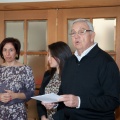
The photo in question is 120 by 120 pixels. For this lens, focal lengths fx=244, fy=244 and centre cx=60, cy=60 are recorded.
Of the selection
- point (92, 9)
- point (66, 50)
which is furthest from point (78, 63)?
point (92, 9)

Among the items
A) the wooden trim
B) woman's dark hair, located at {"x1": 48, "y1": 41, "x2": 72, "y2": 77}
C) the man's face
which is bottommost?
woman's dark hair, located at {"x1": 48, "y1": 41, "x2": 72, "y2": 77}

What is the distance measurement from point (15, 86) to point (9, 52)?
12.7 inches

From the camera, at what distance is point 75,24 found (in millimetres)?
1650

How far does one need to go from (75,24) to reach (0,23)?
148 cm

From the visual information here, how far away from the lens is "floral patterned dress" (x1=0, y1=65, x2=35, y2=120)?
2158 mm

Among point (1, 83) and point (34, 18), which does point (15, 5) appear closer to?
point (34, 18)

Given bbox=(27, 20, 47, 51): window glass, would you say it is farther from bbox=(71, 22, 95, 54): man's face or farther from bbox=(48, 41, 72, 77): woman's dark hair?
bbox=(71, 22, 95, 54): man's face

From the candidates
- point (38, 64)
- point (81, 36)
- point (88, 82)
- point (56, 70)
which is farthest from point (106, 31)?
point (88, 82)

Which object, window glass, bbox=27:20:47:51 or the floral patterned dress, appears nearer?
the floral patterned dress

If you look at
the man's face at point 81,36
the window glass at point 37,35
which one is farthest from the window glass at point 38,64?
the man's face at point 81,36

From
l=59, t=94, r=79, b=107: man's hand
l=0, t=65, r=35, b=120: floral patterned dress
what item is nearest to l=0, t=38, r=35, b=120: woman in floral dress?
l=0, t=65, r=35, b=120: floral patterned dress

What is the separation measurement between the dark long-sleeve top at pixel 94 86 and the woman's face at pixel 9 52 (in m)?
0.77

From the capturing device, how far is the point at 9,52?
225cm

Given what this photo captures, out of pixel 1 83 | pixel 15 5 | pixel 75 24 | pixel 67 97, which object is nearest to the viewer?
pixel 67 97
